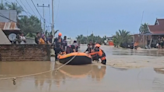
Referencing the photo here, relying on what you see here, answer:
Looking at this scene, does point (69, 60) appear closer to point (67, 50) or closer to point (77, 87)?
point (67, 50)

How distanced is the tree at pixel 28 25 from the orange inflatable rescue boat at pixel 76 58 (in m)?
41.5

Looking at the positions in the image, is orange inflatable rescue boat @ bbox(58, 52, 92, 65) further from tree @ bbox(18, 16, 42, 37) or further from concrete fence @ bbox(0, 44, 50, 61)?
tree @ bbox(18, 16, 42, 37)

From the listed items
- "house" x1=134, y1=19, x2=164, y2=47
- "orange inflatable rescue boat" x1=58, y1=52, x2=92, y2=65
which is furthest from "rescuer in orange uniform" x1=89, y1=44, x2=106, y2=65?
"house" x1=134, y1=19, x2=164, y2=47

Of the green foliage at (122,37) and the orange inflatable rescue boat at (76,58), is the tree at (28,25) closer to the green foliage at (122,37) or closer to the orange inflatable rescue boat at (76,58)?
the green foliage at (122,37)

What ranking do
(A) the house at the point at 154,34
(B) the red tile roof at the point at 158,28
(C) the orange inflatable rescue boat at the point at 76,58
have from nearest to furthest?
(C) the orange inflatable rescue boat at the point at 76,58
(A) the house at the point at 154,34
(B) the red tile roof at the point at 158,28

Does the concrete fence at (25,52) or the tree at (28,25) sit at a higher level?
the tree at (28,25)

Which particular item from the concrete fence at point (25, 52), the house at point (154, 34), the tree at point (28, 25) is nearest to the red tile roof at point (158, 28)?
the house at point (154, 34)

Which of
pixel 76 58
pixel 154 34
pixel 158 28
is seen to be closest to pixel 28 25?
pixel 158 28

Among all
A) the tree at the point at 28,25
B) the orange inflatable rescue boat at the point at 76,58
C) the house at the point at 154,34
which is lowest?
the orange inflatable rescue boat at the point at 76,58

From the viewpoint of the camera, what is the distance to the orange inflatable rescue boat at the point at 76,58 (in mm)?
13680

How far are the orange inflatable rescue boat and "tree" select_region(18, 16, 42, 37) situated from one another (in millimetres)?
41454

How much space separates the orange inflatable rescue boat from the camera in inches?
539

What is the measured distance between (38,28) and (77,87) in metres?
56.9

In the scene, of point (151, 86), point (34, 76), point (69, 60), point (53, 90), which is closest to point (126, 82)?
point (151, 86)
